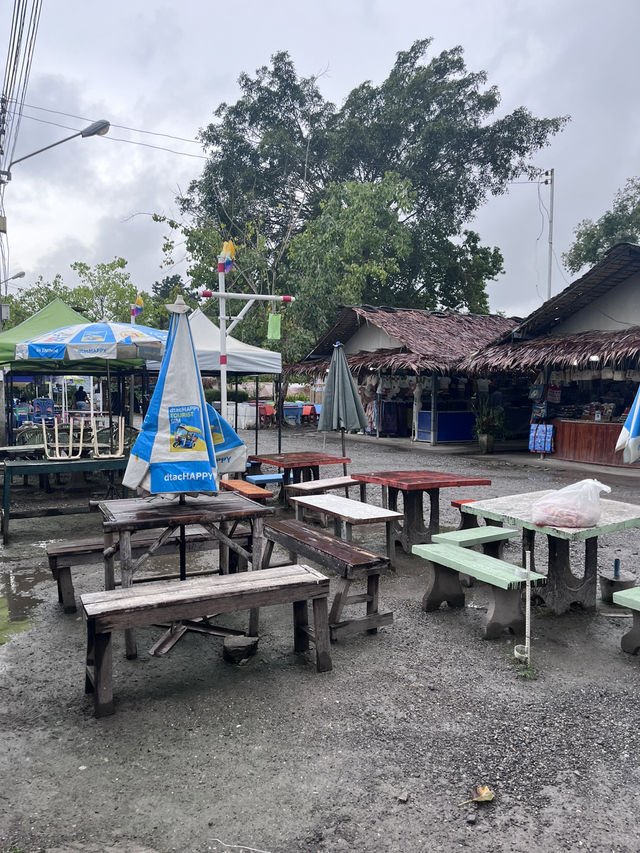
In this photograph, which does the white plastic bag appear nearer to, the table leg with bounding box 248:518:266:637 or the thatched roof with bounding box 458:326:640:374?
the table leg with bounding box 248:518:266:637

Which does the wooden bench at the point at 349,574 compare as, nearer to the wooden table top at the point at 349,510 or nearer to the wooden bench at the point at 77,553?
the wooden table top at the point at 349,510

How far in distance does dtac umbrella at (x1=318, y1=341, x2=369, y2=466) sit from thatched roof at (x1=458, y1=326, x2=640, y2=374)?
6.51 metres

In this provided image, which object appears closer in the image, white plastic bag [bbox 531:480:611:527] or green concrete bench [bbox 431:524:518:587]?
white plastic bag [bbox 531:480:611:527]

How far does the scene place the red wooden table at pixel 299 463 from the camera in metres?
8.48

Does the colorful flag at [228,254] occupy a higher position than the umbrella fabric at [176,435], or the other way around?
the colorful flag at [228,254]

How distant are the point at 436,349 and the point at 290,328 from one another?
747 centimetres

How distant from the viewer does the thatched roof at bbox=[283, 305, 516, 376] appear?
56.8ft

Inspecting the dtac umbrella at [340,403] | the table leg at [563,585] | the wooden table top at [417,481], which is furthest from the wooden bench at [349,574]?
the dtac umbrella at [340,403]

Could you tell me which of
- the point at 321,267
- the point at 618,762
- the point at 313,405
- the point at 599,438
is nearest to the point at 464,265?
the point at 321,267

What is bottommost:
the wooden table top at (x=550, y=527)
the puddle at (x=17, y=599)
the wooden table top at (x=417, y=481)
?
the puddle at (x=17, y=599)

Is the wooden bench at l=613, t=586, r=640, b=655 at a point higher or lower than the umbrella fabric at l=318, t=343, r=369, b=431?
lower

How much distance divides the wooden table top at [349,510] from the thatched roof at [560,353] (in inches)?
332

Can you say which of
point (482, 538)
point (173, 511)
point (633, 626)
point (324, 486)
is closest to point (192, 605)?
point (173, 511)

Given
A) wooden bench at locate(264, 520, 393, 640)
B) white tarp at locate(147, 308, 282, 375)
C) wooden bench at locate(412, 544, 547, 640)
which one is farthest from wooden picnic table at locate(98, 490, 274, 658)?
white tarp at locate(147, 308, 282, 375)
